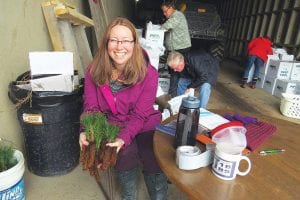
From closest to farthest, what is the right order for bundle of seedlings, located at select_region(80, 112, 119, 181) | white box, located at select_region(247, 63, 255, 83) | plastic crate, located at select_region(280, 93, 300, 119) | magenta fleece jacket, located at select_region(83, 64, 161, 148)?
bundle of seedlings, located at select_region(80, 112, 119, 181), magenta fleece jacket, located at select_region(83, 64, 161, 148), plastic crate, located at select_region(280, 93, 300, 119), white box, located at select_region(247, 63, 255, 83)

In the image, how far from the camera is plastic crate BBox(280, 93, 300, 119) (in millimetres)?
3770

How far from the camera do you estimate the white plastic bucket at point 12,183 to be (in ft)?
4.99

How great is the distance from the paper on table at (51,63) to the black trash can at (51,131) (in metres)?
0.23

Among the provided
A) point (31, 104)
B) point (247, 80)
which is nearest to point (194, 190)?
point (31, 104)

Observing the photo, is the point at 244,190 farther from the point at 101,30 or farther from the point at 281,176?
the point at 101,30

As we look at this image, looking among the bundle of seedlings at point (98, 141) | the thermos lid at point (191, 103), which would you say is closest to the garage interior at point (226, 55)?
the bundle of seedlings at point (98, 141)

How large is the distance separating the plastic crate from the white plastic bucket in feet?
12.0

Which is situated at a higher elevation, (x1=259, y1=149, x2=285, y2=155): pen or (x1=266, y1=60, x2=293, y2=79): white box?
(x1=259, y1=149, x2=285, y2=155): pen

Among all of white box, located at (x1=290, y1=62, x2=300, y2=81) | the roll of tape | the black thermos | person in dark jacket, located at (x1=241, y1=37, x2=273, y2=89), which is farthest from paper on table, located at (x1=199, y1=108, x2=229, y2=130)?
person in dark jacket, located at (x1=241, y1=37, x2=273, y2=89)

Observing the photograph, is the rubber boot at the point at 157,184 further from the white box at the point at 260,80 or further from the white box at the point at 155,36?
the white box at the point at 260,80

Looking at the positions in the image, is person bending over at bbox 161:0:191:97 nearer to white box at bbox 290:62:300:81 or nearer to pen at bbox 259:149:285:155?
white box at bbox 290:62:300:81

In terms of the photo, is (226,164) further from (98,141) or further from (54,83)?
(54,83)

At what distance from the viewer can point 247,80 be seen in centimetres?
576

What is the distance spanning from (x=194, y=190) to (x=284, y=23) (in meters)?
6.72
